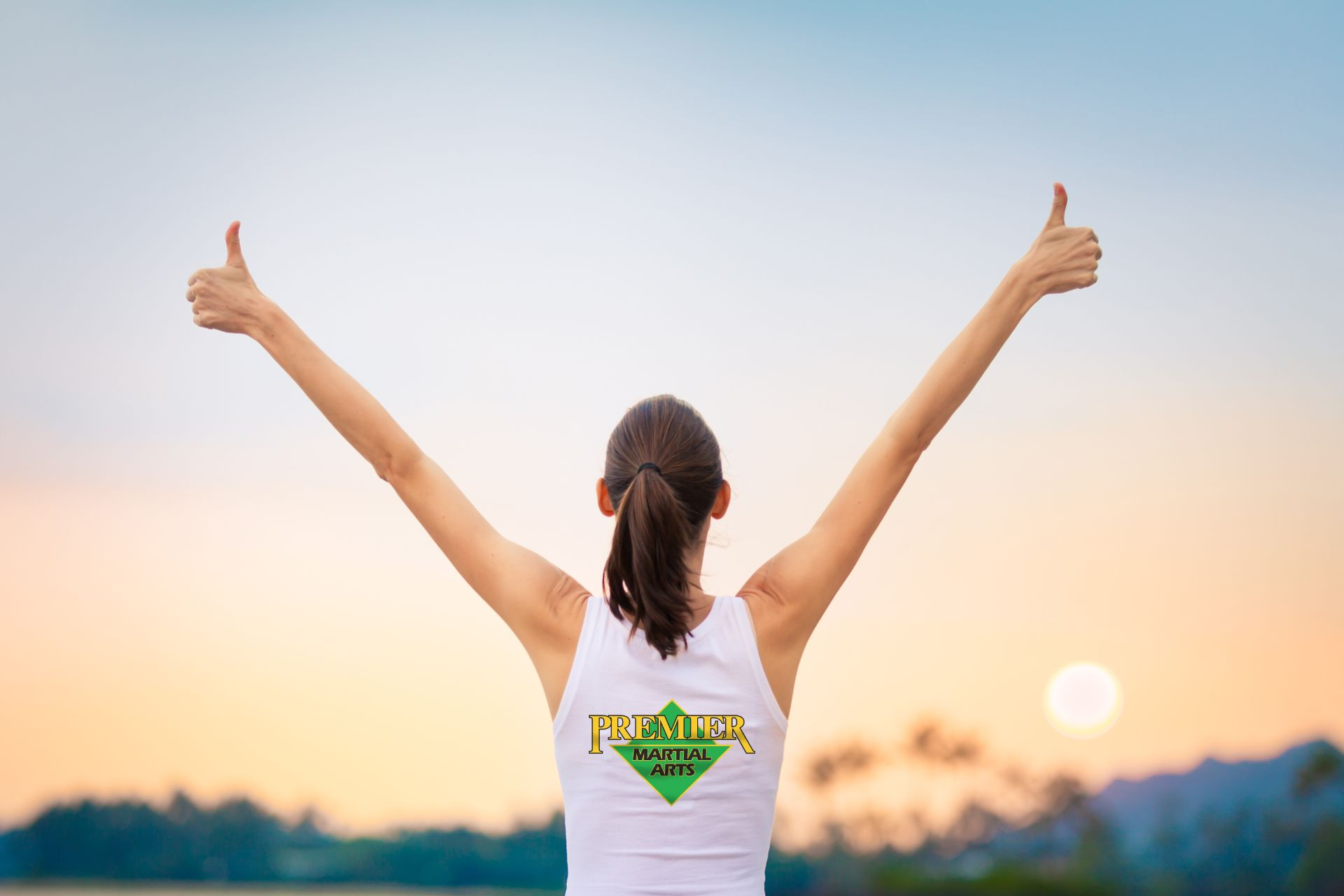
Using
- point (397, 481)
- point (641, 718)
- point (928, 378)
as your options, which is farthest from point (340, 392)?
point (928, 378)

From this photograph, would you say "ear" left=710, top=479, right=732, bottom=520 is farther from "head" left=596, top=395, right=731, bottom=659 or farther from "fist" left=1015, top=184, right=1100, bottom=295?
"fist" left=1015, top=184, right=1100, bottom=295

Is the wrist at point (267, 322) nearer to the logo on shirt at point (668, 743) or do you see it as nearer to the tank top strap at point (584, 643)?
the tank top strap at point (584, 643)

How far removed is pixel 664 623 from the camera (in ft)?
5.09

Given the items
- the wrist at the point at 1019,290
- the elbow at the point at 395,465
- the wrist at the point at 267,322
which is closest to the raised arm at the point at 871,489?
the wrist at the point at 1019,290

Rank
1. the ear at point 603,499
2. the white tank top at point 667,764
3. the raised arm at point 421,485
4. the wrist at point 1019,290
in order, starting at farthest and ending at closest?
the wrist at point 1019,290
the ear at point 603,499
the raised arm at point 421,485
the white tank top at point 667,764

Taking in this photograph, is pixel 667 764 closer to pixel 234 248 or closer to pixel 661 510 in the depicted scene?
pixel 661 510

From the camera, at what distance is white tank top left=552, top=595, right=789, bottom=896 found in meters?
1.53

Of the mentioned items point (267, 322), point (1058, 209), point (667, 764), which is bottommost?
point (667, 764)

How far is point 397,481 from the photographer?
68.5 inches

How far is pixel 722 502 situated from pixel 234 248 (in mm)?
991

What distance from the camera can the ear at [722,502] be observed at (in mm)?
1738

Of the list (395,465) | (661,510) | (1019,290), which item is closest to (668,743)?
(661,510)

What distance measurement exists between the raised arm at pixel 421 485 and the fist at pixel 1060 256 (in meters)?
0.95

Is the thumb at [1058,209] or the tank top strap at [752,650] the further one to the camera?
the thumb at [1058,209]
